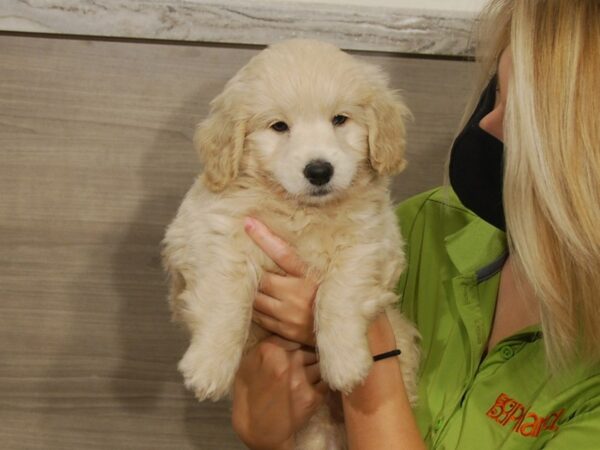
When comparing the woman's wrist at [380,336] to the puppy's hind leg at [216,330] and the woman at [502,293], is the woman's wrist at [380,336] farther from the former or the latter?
the puppy's hind leg at [216,330]

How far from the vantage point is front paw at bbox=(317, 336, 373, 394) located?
4.14 feet

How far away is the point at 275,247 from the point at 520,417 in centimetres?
63

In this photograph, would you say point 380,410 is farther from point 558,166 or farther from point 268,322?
point 558,166

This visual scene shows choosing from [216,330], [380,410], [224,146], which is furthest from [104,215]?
[380,410]

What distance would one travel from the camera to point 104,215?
6.29ft

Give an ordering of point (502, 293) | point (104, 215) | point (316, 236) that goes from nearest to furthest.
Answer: point (316, 236) < point (502, 293) < point (104, 215)

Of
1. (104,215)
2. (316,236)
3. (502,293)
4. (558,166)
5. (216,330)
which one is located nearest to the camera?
(558,166)

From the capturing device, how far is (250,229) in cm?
134

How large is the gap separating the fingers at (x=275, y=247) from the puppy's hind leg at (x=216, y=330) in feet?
0.23

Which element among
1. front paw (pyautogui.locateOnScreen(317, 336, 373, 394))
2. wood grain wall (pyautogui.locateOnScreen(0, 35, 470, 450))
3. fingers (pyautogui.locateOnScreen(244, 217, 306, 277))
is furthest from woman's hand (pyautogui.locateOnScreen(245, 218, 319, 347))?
wood grain wall (pyautogui.locateOnScreen(0, 35, 470, 450))

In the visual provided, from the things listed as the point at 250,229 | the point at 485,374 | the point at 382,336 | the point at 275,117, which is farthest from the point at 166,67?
the point at 485,374

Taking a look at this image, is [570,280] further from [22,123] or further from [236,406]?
[22,123]

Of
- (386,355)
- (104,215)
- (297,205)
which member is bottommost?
(104,215)

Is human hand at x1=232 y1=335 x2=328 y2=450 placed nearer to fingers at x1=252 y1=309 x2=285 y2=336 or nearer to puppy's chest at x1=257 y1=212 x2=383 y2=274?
fingers at x1=252 y1=309 x2=285 y2=336
